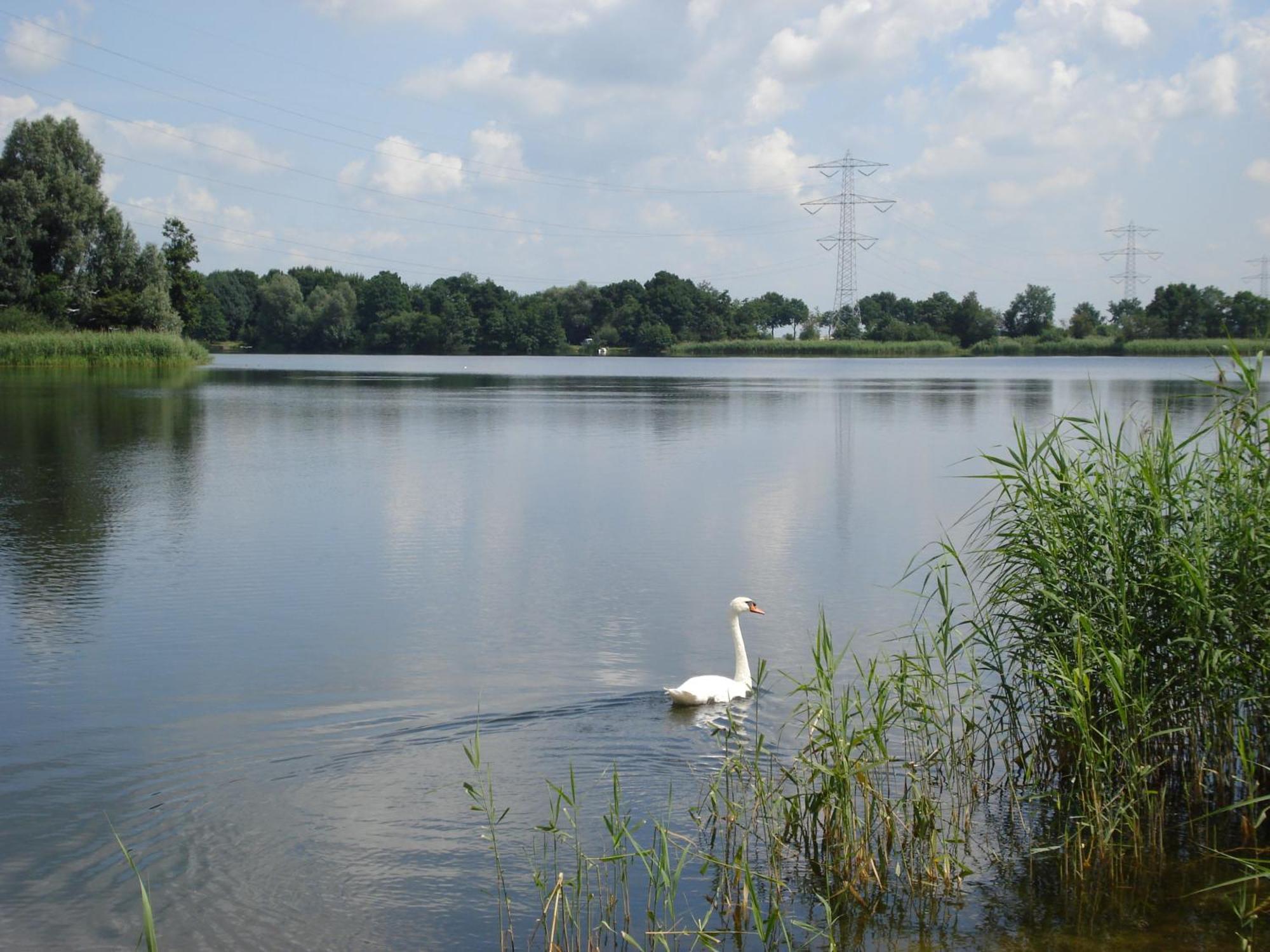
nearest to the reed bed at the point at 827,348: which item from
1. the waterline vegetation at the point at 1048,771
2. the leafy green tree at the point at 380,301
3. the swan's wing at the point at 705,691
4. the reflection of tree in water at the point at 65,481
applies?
the leafy green tree at the point at 380,301

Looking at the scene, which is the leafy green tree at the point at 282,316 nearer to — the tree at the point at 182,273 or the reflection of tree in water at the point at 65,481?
the tree at the point at 182,273

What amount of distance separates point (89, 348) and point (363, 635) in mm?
47428

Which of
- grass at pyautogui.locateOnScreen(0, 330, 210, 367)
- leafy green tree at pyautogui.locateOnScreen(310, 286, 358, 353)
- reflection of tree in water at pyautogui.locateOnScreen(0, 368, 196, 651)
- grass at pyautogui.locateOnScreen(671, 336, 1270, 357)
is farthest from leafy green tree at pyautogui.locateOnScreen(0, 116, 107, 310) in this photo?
grass at pyautogui.locateOnScreen(671, 336, 1270, 357)

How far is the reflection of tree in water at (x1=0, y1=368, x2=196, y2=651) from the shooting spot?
10.6 m

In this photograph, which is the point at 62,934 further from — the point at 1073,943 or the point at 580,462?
the point at 580,462

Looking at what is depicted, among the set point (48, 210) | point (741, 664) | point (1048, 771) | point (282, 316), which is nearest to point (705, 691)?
point (741, 664)

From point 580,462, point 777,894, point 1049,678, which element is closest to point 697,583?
point 1049,678

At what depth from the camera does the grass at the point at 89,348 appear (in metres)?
49.2

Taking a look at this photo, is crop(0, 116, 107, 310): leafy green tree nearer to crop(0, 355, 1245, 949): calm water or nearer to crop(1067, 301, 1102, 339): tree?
crop(0, 355, 1245, 949): calm water

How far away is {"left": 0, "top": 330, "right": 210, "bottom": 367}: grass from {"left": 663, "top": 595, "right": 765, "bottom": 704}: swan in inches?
1920

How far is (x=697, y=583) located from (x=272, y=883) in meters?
6.59

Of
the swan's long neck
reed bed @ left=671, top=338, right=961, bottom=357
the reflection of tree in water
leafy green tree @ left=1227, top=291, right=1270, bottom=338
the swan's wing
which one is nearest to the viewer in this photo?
the swan's wing

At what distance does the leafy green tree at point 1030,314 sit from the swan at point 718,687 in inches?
4441

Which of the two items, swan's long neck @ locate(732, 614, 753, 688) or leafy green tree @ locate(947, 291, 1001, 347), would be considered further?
leafy green tree @ locate(947, 291, 1001, 347)
